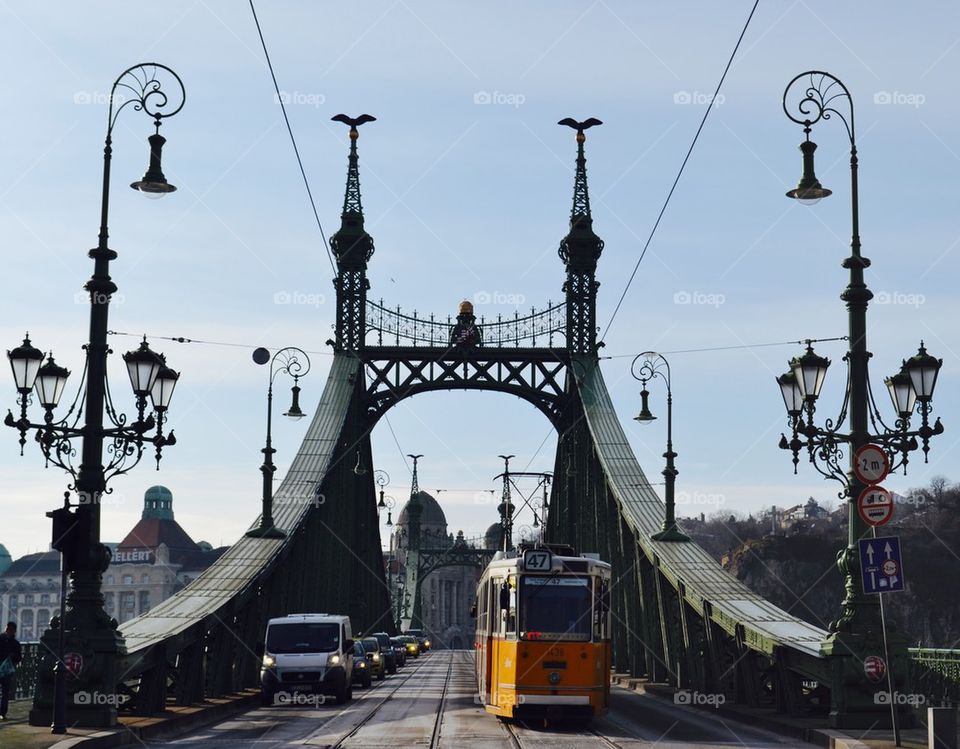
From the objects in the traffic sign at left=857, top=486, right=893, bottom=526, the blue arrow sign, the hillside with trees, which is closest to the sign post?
the blue arrow sign

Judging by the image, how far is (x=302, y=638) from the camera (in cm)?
3209

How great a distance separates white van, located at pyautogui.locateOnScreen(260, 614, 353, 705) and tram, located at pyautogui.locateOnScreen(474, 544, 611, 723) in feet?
24.3

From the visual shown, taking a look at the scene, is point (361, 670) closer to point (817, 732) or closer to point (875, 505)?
point (817, 732)

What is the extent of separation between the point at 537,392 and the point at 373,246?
26.2ft

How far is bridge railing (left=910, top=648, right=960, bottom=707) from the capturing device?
2425 centimetres

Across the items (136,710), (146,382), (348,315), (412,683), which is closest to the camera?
(146,382)

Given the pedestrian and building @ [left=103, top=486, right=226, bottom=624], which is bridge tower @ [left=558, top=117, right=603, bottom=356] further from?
building @ [left=103, top=486, right=226, bottom=624]

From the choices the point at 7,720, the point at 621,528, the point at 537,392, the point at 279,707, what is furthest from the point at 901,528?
the point at 7,720

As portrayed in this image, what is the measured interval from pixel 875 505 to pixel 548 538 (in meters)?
41.6

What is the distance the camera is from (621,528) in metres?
38.9

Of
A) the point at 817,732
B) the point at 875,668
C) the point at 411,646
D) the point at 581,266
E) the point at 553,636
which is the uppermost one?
the point at 581,266

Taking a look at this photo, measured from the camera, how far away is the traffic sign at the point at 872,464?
19.4m

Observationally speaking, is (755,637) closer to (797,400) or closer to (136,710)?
(797,400)

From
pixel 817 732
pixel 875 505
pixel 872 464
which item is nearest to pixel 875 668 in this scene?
pixel 817 732
